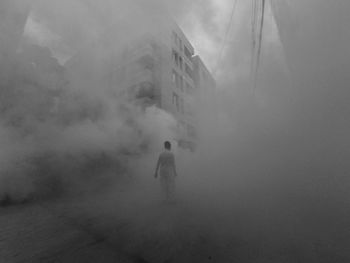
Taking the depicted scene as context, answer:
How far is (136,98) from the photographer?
1091cm

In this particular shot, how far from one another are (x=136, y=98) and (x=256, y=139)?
6502mm

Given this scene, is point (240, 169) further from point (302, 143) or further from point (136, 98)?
point (136, 98)

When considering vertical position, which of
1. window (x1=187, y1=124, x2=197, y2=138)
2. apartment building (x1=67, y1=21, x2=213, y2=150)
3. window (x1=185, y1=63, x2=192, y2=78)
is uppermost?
window (x1=185, y1=63, x2=192, y2=78)

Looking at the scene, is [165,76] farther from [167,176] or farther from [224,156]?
[167,176]

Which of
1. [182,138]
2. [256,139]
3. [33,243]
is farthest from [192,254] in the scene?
[182,138]

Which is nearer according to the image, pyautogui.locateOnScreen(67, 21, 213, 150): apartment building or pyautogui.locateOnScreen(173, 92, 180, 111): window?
pyautogui.locateOnScreen(67, 21, 213, 150): apartment building

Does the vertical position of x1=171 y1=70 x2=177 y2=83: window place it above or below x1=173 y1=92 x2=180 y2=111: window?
above

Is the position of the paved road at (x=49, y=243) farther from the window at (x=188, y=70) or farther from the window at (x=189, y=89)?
the window at (x=188, y=70)

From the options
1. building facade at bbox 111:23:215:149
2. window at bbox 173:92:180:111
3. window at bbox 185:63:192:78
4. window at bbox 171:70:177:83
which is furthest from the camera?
window at bbox 185:63:192:78

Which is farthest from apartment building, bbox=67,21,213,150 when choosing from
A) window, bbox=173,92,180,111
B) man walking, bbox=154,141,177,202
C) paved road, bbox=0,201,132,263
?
paved road, bbox=0,201,132,263

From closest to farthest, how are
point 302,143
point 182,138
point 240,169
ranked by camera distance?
point 302,143, point 240,169, point 182,138

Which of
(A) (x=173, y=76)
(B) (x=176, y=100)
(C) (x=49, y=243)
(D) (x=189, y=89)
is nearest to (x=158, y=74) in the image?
(A) (x=173, y=76)

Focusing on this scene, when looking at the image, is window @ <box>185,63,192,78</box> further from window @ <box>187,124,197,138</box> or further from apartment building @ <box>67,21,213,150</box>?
window @ <box>187,124,197,138</box>

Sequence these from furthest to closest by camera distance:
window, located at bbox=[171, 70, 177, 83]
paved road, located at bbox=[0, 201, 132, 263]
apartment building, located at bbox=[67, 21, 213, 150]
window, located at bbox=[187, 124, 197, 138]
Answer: window, located at bbox=[187, 124, 197, 138] → window, located at bbox=[171, 70, 177, 83] → apartment building, located at bbox=[67, 21, 213, 150] → paved road, located at bbox=[0, 201, 132, 263]
